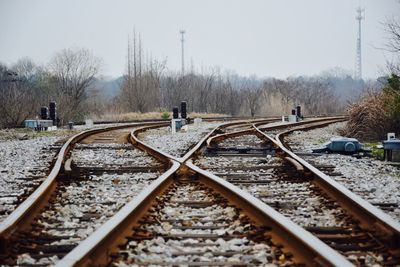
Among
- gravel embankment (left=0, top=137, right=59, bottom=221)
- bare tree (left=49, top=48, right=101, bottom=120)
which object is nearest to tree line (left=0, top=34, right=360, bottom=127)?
bare tree (left=49, top=48, right=101, bottom=120)

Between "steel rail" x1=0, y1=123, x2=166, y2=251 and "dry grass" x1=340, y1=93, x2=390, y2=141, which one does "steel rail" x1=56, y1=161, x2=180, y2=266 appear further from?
"dry grass" x1=340, y1=93, x2=390, y2=141

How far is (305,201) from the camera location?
5586 mm

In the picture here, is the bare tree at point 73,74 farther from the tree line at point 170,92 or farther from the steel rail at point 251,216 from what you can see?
the steel rail at point 251,216

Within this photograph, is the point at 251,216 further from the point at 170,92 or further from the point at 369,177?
the point at 170,92

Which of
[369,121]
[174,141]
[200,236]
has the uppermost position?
[369,121]

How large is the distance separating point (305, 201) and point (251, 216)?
1069 millimetres

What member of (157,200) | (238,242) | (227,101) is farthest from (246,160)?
(227,101)

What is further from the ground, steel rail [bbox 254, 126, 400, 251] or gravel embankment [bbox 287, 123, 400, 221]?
steel rail [bbox 254, 126, 400, 251]

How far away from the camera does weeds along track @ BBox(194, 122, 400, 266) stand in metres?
3.74

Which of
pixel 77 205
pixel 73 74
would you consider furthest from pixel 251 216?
pixel 73 74

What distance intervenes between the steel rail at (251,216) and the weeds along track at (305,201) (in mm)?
258

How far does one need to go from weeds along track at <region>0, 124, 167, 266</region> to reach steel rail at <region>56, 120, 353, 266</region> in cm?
25

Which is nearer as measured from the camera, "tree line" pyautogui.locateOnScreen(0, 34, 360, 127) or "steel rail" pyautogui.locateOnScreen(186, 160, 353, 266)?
"steel rail" pyautogui.locateOnScreen(186, 160, 353, 266)

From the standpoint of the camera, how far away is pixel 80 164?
9125 millimetres
